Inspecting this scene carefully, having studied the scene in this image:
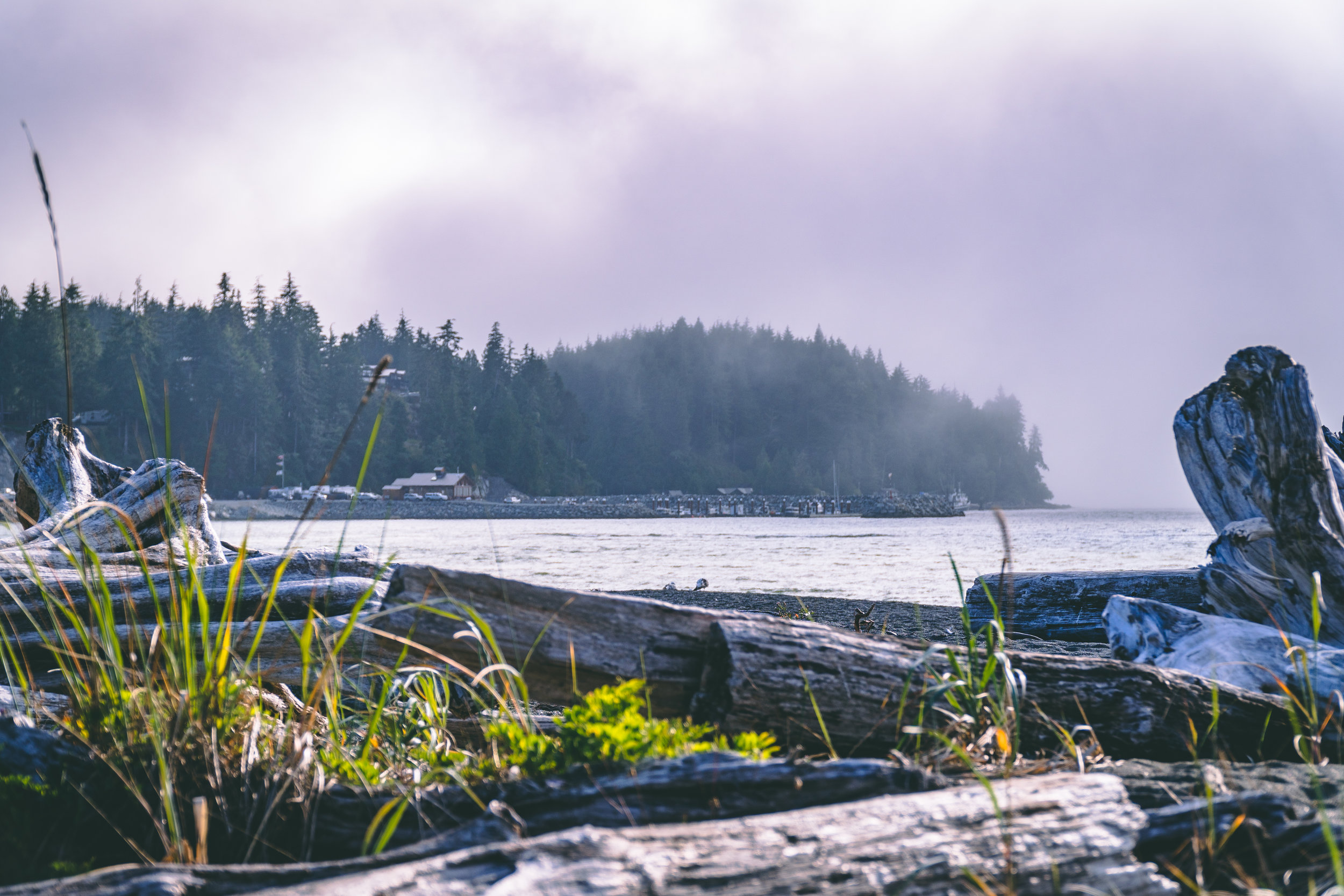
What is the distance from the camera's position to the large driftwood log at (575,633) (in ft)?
8.45

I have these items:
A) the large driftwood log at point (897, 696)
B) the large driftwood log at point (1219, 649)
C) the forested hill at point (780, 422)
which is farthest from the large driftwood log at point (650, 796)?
the forested hill at point (780, 422)

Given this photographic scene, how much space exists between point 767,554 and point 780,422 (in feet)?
428

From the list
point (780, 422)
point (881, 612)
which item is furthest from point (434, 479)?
point (881, 612)

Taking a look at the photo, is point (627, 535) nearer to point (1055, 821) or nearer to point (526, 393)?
point (1055, 821)

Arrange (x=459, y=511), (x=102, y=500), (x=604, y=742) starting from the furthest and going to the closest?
(x=459, y=511), (x=102, y=500), (x=604, y=742)

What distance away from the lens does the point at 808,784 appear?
79.6 inches

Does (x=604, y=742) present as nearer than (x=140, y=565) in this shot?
Yes

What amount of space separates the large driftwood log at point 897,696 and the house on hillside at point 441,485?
90904 mm

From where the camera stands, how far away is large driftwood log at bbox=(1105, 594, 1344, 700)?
3197mm

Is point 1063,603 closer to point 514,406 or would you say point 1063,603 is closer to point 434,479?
point 434,479

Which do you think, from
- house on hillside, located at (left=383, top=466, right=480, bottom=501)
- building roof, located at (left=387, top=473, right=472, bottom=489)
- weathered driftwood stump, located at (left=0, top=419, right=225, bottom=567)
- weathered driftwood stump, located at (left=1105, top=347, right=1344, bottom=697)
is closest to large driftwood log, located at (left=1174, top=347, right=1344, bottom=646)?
weathered driftwood stump, located at (left=1105, top=347, right=1344, bottom=697)

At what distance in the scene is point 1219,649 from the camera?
363 cm

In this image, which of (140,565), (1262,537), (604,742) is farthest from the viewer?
(1262,537)

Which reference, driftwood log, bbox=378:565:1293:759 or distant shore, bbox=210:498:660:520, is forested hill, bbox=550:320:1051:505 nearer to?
distant shore, bbox=210:498:660:520
